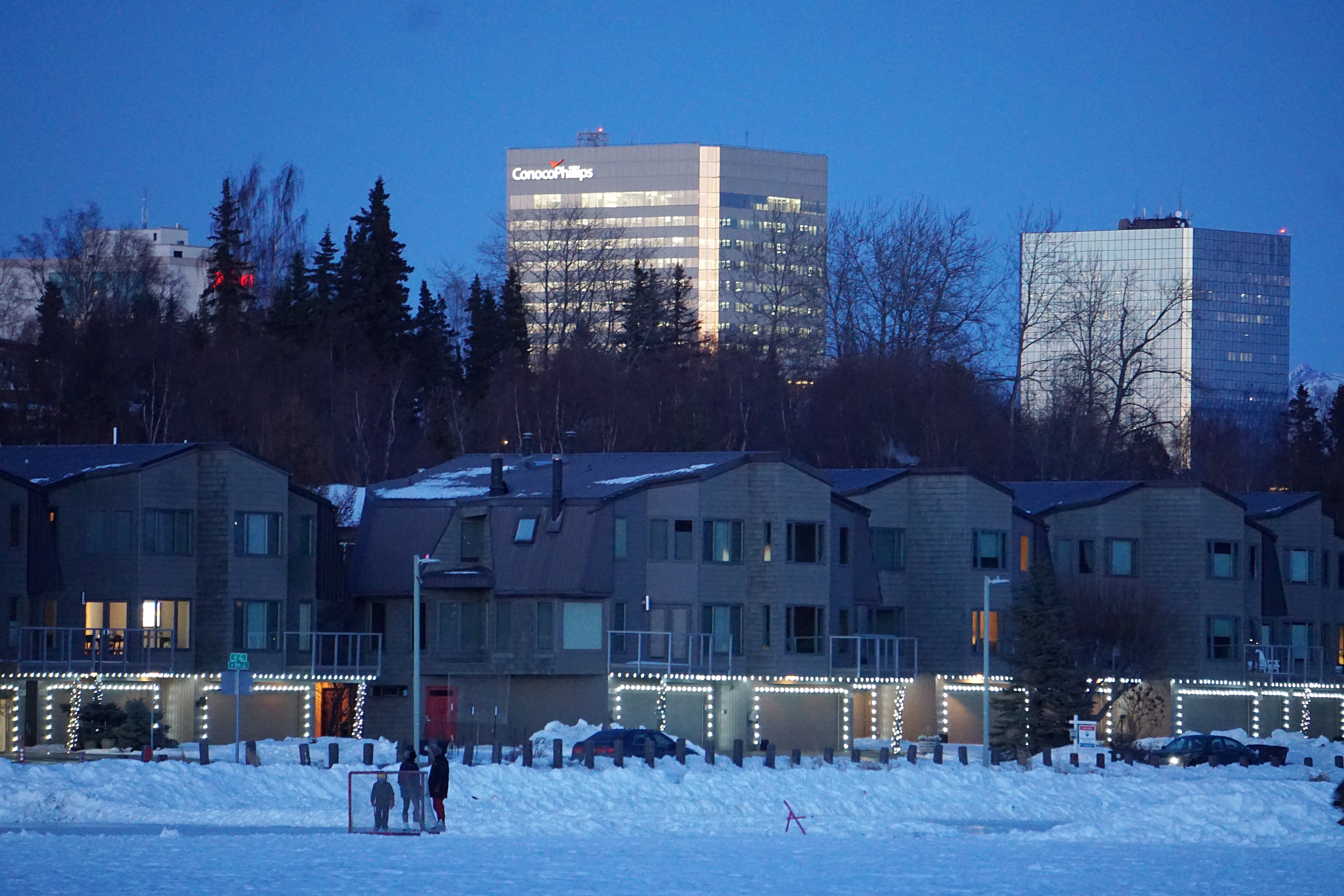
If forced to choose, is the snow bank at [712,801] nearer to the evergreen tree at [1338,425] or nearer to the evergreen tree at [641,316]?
the evergreen tree at [641,316]

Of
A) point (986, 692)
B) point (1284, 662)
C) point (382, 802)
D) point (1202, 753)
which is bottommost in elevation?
point (1202, 753)

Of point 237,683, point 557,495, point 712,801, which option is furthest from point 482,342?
point 712,801

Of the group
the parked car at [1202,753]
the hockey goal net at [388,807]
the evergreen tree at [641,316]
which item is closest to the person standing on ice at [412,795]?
the hockey goal net at [388,807]

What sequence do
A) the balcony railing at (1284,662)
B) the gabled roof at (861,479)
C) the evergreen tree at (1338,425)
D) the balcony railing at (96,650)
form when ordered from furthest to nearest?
1. the evergreen tree at (1338,425)
2. the balcony railing at (1284,662)
3. the gabled roof at (861,479)
4. the balcony railing at (96,650)

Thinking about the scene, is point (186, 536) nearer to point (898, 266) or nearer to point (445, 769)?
point (445, 769)

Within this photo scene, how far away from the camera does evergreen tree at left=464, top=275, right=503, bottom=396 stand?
109 metres

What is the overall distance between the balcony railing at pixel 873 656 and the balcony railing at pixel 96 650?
1981cm

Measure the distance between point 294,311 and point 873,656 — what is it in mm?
45995

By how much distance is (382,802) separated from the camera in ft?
120

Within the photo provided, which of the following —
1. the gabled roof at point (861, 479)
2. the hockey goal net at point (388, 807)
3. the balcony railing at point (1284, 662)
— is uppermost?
the gabled roof at point (861, 479)

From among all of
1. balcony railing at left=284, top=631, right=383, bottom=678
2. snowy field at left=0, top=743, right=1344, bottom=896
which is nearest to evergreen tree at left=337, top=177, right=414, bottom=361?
balcony railing at left=284, top=631, right=383, bottom=678

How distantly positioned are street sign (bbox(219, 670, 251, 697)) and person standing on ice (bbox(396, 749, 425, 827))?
10.5 m

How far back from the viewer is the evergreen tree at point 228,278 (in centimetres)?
10525

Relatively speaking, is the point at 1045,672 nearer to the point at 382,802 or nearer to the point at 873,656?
the point at 873,656
